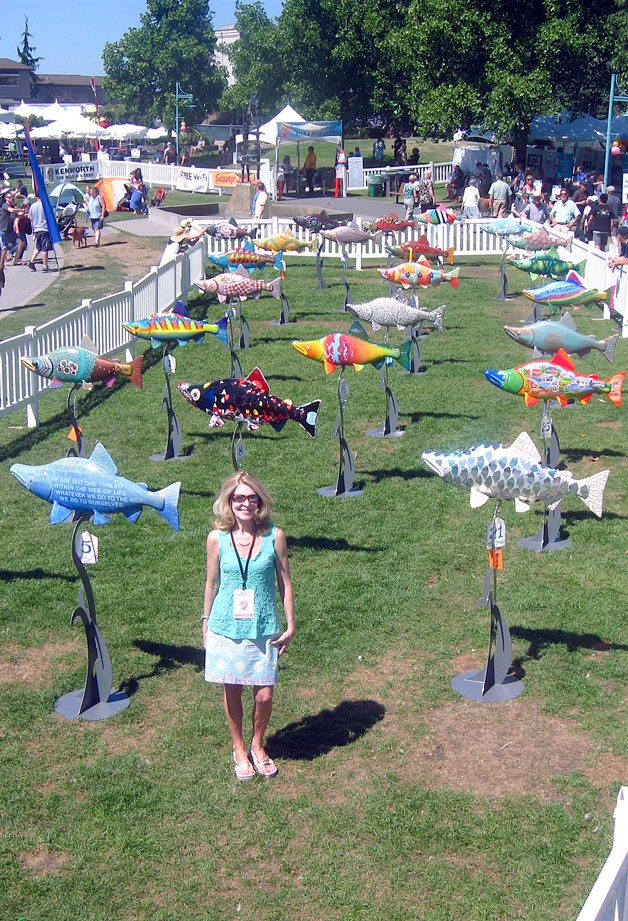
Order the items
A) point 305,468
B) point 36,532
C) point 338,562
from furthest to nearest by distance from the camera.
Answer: point 305,468 < point 36,532 < point 338,562

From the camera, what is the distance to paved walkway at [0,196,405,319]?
2342cm

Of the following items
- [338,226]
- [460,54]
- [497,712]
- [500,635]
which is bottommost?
[497,712]

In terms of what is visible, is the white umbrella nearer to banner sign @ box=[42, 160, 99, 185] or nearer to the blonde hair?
banner sign @ box=[42, 160, 99, 185]

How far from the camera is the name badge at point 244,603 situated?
20.3 feet

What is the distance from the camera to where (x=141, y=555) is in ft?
32.4

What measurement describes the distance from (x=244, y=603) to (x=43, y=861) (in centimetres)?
179

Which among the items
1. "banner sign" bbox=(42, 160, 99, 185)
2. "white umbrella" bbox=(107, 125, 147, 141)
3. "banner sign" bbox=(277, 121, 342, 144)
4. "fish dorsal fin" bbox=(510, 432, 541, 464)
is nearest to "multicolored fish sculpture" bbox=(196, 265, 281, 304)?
"fish dorsal fin" bbox=(510, 432, 541, 464)

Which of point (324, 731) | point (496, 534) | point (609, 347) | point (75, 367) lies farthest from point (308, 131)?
point (324, 731)

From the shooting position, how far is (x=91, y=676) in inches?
288

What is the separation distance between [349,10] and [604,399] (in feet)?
128

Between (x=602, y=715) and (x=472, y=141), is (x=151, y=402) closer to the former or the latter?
(x=602, y=715)

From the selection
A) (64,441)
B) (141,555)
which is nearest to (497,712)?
(141,555)

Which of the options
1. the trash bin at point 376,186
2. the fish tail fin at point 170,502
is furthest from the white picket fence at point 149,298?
the trash bin at point 376,186

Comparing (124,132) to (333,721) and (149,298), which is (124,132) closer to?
(149,298)
